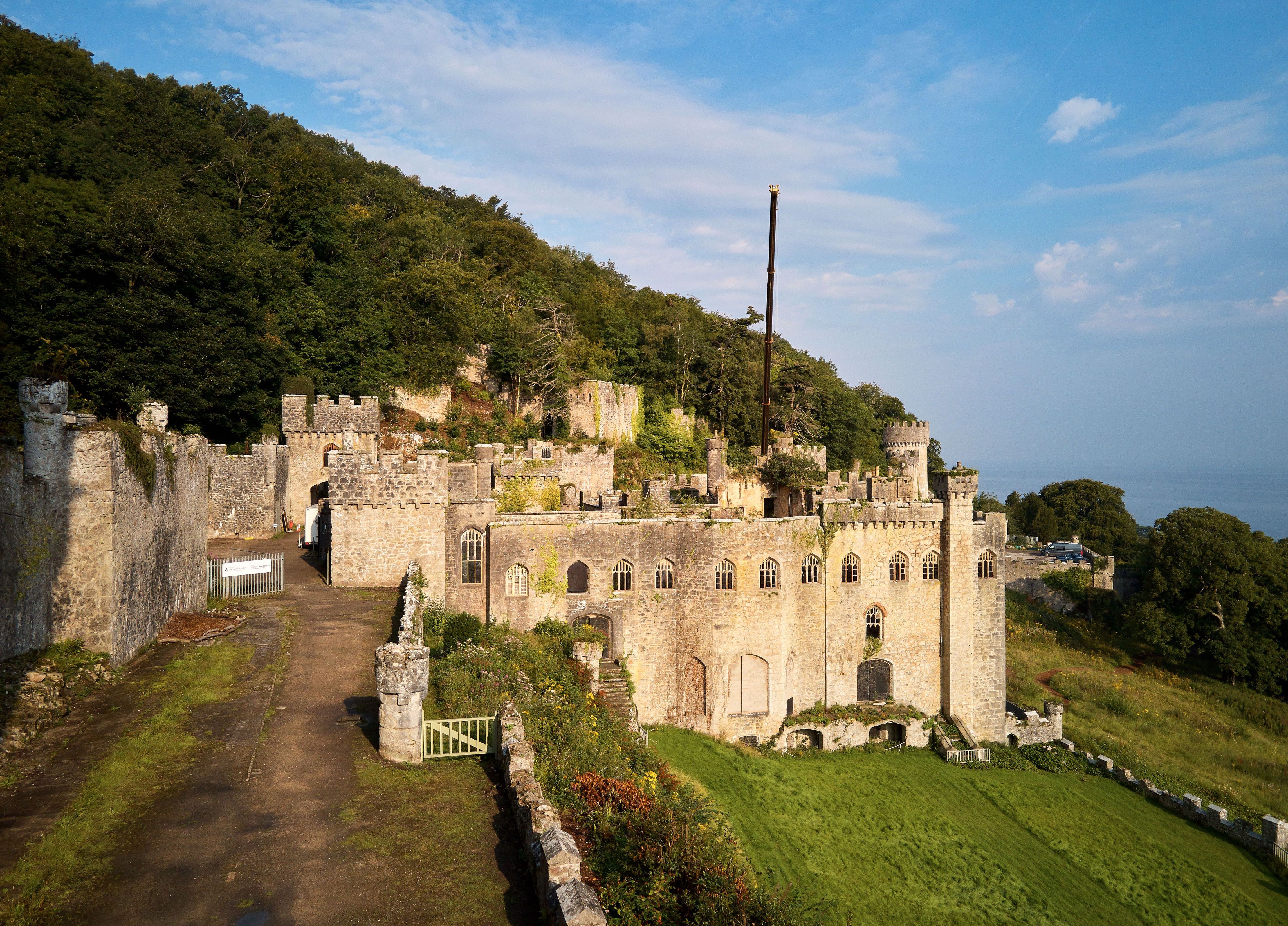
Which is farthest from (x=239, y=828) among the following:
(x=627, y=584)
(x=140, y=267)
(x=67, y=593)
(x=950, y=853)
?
(x=140, y=267)

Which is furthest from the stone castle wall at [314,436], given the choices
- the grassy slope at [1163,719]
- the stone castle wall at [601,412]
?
the grassy slope at [1163,719]

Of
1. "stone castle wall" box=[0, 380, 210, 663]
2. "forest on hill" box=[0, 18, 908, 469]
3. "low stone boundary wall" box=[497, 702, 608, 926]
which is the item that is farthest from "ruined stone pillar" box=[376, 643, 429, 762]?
"forest on hill" box=[0, 18, 908, 469]

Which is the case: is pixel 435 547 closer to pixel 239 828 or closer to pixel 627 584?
pixel 627 584

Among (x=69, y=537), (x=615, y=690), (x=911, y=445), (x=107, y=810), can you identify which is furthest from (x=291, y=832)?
(x=911, y=445)

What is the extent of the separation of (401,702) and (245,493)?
2360cm

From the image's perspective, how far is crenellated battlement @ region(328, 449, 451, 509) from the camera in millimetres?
23344

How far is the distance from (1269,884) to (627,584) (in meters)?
22.8

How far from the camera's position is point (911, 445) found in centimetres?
5169

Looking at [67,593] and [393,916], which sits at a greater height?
[67,593]

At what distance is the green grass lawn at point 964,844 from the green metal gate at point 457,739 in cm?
1028

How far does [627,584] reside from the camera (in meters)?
27.1

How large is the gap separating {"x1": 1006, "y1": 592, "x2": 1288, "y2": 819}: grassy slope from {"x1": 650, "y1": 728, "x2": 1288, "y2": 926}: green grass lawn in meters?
4.88

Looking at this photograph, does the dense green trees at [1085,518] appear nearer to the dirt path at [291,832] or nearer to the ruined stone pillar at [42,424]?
the dirt path at [291,832]

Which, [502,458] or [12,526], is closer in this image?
[12,526]
